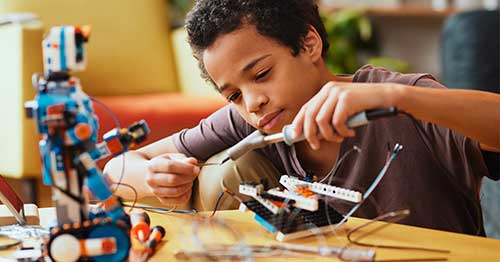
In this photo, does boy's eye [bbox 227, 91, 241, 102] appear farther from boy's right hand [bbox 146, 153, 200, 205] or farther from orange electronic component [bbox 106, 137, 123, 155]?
orange electronic component [bbox 106, 137, 123, 155]

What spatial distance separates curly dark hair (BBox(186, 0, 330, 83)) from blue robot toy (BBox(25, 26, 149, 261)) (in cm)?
36

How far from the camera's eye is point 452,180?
3.68 ft

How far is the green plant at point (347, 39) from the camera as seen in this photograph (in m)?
3.21

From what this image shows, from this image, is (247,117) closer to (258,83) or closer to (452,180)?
(258,83)

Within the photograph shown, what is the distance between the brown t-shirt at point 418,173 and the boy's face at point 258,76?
13cm

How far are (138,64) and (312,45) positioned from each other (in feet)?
4.72

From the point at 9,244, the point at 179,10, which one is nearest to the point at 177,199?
the point at 9,244

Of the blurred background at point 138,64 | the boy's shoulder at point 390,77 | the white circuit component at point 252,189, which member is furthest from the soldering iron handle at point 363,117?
the blurred background at point 138,64

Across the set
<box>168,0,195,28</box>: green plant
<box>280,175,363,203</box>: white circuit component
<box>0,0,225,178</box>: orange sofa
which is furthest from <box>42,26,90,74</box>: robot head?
<box>168,0,195,28</box>: green plant

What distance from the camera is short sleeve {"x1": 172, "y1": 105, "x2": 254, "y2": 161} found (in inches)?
52.4

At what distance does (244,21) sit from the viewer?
1.13 metres

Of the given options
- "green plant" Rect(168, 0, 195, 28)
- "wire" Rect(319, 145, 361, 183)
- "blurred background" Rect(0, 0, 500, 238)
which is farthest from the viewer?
"green plant" Rect(168, 0, 195, 28)

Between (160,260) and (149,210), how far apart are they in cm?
26

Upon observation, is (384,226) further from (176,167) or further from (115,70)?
(115,70)
